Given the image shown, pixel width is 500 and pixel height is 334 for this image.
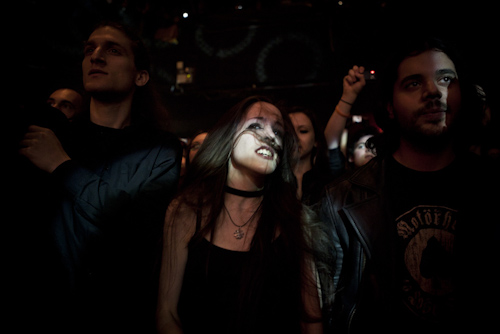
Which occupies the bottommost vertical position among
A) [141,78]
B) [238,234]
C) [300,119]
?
[238,234]

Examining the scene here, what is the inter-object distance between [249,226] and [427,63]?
58.9 inches

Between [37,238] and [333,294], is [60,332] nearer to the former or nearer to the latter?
[37,238]

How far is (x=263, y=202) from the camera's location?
1.80 meters

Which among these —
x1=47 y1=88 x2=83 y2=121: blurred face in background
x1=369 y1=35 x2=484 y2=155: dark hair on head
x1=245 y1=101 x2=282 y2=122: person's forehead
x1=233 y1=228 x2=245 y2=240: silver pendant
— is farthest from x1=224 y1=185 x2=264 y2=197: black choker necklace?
x1=47 y1=88 x2=83 y2=121: blurred face in background

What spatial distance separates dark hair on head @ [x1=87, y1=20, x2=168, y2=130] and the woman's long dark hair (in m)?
0.55

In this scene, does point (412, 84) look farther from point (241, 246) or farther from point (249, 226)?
point (241, 246)

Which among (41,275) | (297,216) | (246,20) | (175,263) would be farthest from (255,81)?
(41,275)

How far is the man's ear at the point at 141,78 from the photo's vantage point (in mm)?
2051

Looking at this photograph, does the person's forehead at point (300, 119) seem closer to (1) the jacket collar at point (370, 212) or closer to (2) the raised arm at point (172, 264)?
(1) the jacket collar at point (370, 212)

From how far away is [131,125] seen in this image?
188 centimetres

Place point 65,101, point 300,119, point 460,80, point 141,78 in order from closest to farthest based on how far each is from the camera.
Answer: point 460,80
point 141,78
point 65,101
point 300,119

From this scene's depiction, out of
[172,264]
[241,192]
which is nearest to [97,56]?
[241,192]

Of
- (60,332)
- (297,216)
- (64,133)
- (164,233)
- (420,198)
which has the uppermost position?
(64,133)

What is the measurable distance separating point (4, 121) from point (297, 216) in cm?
169
